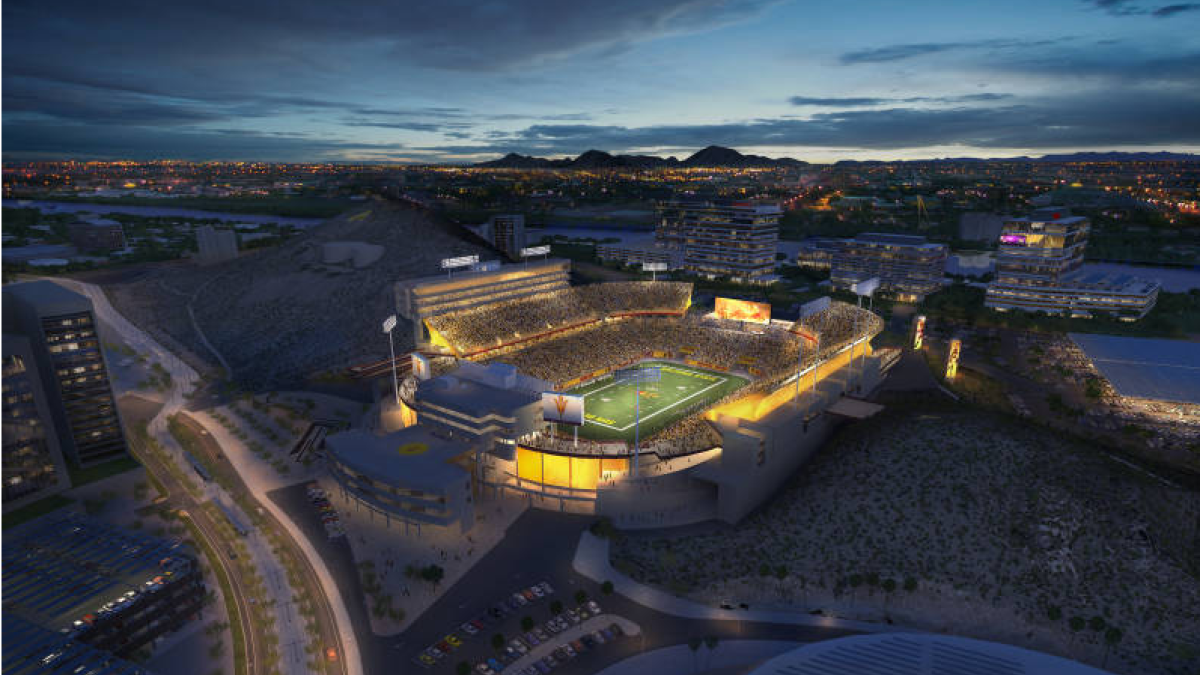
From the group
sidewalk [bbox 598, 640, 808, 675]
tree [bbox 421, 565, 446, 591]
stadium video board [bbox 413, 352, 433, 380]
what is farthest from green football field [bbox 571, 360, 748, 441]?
sidewalk [bbox 598, 640, 808, 675]

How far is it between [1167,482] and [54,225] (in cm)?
24557

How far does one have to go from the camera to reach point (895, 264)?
414ft

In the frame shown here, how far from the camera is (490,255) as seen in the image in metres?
135

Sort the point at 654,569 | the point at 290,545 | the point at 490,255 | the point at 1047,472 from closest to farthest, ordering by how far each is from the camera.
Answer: the point at 654,569, the point at 290,545, the point at 1047,472, the point at 490,255

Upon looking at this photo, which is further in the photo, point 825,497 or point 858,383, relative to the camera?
point 858,383

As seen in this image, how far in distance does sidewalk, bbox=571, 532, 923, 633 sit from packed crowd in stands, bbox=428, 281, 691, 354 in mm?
42772

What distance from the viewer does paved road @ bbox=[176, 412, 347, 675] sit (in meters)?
35.8

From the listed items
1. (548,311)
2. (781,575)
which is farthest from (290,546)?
(548,311)

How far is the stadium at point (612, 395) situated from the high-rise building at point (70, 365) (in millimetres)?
21429

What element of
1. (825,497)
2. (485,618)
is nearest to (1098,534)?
(825,497)

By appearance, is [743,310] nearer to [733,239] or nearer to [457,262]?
[457,262]

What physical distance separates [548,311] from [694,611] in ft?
195

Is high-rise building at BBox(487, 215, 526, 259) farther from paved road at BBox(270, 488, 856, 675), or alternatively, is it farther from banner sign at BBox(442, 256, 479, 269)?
paved road at BBox(270, 488, 856, 675)

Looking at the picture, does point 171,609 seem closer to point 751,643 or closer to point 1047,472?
point 751,643
